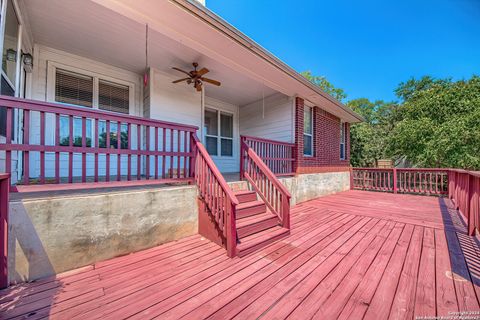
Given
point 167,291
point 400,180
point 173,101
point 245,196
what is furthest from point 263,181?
point 400,180

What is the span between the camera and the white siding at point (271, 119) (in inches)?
239

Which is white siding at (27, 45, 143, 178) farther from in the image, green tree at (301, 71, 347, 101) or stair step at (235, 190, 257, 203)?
green tree at (301, 71, 347, 101)

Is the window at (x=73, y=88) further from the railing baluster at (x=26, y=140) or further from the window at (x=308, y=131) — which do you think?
the window at (x=308, y=131)

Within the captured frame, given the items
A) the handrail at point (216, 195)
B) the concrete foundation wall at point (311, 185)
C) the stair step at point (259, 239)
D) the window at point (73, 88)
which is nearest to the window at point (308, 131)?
the concrete foundation wall at point (311, 185)

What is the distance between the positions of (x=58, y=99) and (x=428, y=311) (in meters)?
Answer: 6.20

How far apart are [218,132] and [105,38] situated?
3.78 metres

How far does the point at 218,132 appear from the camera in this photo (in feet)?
22.1

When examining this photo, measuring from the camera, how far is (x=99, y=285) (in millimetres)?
1956

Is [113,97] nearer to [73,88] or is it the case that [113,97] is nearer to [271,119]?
[73,88]

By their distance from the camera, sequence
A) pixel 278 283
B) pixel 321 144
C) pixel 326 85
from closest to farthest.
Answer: pixel 278 283 → pixel 321 144 → pixel 326 85

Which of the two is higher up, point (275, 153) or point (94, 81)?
point (94, 81)

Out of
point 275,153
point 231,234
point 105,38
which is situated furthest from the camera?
point 275,153

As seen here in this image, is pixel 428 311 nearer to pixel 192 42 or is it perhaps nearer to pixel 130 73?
pixel 192 42

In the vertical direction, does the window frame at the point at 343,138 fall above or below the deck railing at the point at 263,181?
above
